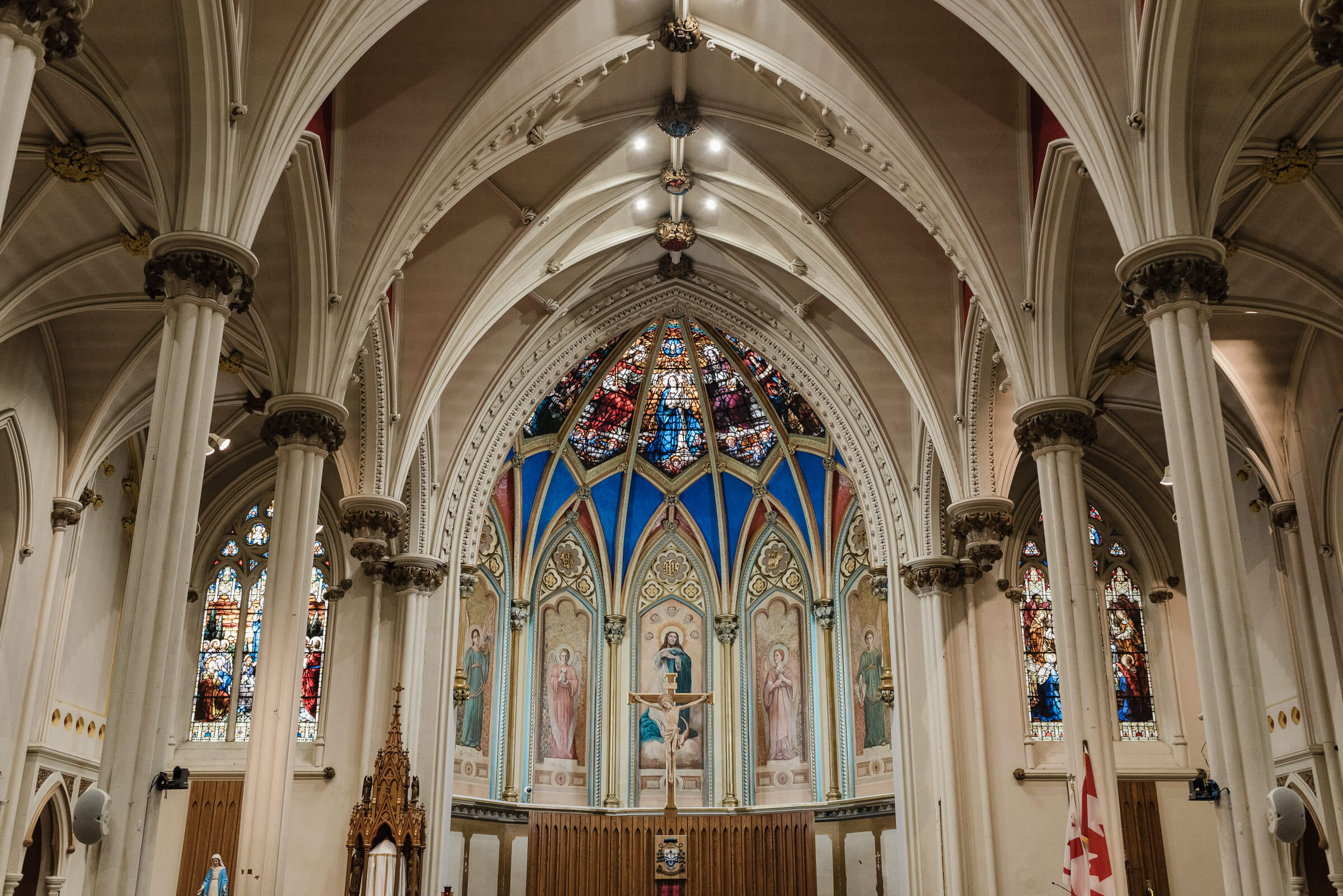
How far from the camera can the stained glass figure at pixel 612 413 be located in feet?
76.4

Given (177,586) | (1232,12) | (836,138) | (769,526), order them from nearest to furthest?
(177,586) → (1232,12) → (836,138) → (769,526)

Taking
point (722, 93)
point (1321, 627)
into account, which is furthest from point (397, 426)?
point (1321, 627)

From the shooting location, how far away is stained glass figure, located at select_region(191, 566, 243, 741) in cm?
1927

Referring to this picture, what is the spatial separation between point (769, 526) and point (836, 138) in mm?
10857

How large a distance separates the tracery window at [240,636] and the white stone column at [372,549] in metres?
1.91

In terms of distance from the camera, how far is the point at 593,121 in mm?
15477

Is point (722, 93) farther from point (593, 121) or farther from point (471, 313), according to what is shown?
point (471, 313)

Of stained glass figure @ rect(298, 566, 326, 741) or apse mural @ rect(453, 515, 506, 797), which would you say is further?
apse mural @ rect(453, 515, 506, 797)

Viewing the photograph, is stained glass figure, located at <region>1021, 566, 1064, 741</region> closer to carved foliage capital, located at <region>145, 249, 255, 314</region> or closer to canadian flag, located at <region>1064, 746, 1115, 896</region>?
canadian flag, located at <region>1064, 746, 1115, 896</region>

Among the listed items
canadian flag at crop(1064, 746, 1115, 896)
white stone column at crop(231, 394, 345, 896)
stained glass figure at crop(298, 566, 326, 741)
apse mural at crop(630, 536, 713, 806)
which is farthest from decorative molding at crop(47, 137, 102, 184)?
apse mural at crop(630, 536, 713, 806)

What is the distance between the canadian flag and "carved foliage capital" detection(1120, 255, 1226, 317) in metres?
3.86

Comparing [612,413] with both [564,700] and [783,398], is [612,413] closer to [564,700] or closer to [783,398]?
[783,398]

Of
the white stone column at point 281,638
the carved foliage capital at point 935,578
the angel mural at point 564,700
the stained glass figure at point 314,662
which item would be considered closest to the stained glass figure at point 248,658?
the stained glass figure at point 314,662

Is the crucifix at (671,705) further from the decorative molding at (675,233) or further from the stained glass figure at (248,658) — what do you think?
the decorative molding at (675,233)
